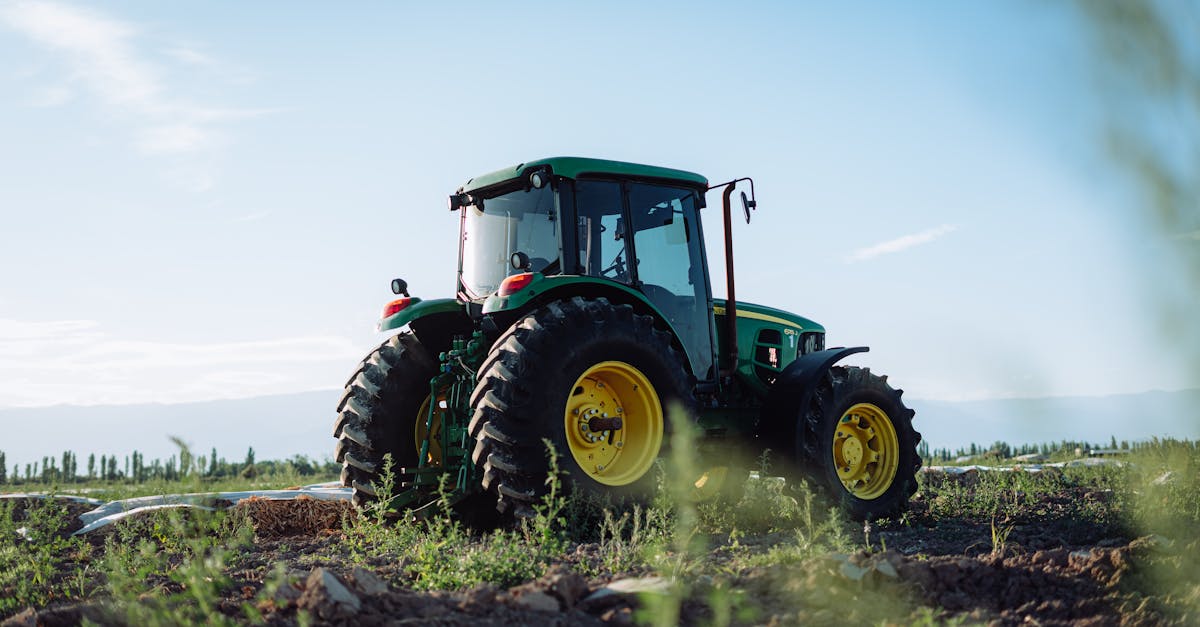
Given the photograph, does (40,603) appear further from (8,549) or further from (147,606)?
(8,549)

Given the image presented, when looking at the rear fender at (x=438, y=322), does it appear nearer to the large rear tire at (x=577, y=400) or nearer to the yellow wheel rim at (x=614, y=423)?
the large rear tire at (x=577, y=400)

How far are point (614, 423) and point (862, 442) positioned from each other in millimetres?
2778

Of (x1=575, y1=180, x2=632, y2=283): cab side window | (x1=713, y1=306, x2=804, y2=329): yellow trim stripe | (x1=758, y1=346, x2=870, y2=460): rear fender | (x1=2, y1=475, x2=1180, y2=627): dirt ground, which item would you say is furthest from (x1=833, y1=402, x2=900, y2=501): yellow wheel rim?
(x1=2, y1=475, x2=1180, y2=627): dirt ground

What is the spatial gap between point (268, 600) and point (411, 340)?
3.33m

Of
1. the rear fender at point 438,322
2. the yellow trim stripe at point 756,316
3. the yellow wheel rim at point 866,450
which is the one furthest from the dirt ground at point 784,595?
the yellow trim stripe at point 756,316

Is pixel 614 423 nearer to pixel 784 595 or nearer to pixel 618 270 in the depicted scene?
pixel 618 270

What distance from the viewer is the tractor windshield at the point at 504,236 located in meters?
6.72

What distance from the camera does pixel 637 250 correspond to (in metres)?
6.97

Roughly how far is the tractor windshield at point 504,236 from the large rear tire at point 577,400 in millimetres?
857

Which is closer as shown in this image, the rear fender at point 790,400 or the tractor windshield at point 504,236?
the tractor windshield at point 504,236

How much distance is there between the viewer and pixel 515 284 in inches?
232

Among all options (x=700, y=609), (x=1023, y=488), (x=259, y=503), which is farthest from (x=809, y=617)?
(x=1023, y=488)

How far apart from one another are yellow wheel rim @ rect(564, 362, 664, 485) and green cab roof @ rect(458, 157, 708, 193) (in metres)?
1.45

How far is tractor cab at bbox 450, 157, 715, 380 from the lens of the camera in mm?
6551
